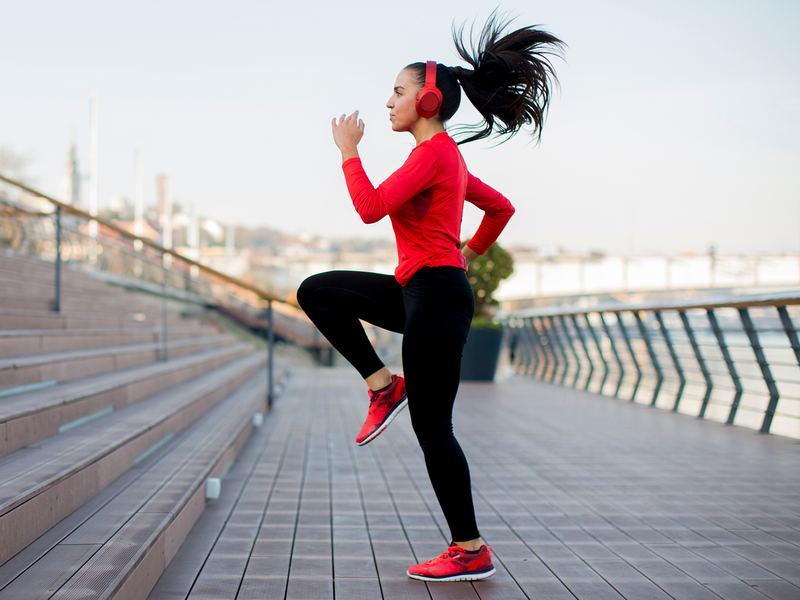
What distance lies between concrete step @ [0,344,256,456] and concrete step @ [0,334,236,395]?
0.06 metres

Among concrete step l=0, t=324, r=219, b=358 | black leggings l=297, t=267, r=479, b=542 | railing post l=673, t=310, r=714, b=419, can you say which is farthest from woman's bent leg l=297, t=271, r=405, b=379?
railing post l=673, t=310, r=714, b=419

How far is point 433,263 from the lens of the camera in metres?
2.04

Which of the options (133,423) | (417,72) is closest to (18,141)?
(133,423)

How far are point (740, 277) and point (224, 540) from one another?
2819 cm

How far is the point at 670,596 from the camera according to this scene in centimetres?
211

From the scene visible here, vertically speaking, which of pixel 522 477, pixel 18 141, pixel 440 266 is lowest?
pixel 522 477

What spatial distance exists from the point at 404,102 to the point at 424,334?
30.2 inches

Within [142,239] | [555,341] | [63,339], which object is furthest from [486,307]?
[63,339]

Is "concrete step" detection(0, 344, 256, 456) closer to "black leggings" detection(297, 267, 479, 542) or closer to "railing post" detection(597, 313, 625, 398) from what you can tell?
"black leggings" detection(297, 267, 479, 542)

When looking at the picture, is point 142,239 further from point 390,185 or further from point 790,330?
point 790,330

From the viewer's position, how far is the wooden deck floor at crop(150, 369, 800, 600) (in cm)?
221

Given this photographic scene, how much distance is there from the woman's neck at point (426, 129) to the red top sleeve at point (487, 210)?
0.25 metres

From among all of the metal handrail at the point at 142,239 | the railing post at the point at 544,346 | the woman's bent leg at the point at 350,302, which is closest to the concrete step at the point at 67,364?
the metal handrail at the point at 142,239

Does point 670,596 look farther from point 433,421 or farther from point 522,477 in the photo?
point 522,477
